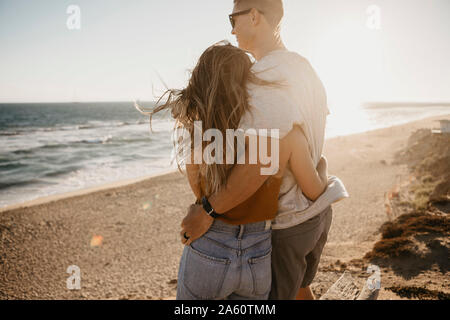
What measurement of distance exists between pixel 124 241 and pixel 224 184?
6.83 meters

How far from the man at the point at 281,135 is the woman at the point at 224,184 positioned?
0.18 ft

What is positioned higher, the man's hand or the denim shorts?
the man's hand

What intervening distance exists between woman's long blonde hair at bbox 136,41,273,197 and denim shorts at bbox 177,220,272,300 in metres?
0.24

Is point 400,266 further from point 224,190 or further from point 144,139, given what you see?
point 144,139

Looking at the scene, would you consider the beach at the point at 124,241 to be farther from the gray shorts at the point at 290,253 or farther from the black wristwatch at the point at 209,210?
the black wristwatch at the point at 209,210

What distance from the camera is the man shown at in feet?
4.00

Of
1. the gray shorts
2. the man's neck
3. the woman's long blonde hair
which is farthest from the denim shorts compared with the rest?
the man's neck

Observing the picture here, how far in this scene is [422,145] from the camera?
12.6 m

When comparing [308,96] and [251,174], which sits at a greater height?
[308,96]

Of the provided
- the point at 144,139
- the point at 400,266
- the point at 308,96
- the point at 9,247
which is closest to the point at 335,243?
the point at 400,266

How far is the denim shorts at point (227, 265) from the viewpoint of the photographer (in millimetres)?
1235
